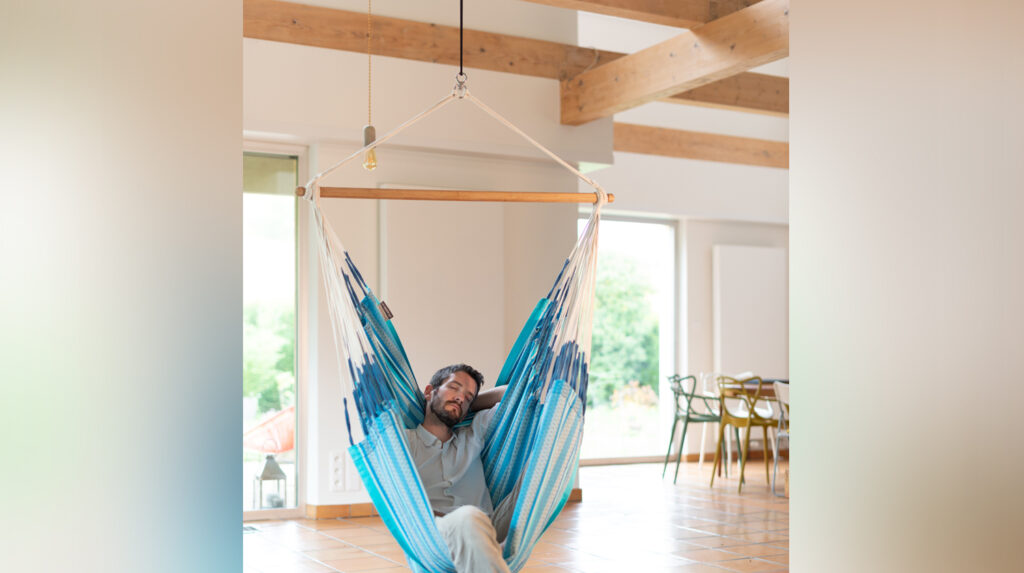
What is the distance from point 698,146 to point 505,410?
490cm

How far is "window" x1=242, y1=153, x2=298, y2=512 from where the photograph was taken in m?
5.21

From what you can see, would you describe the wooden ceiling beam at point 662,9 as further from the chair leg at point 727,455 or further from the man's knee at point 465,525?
the chair leg at point 727,455

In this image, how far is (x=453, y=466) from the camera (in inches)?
122

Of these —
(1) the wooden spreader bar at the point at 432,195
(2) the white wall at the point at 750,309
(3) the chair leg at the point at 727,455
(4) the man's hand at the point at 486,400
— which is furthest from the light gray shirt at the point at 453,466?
(2) the white wall at the point at 750,309

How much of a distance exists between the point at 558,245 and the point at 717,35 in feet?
5.63

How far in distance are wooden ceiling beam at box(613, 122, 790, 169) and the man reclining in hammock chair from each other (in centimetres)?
415

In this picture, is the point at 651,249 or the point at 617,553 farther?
the point at 651,249

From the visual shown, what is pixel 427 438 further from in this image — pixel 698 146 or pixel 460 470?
pixel 698 146

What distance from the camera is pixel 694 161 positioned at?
25.5ft
